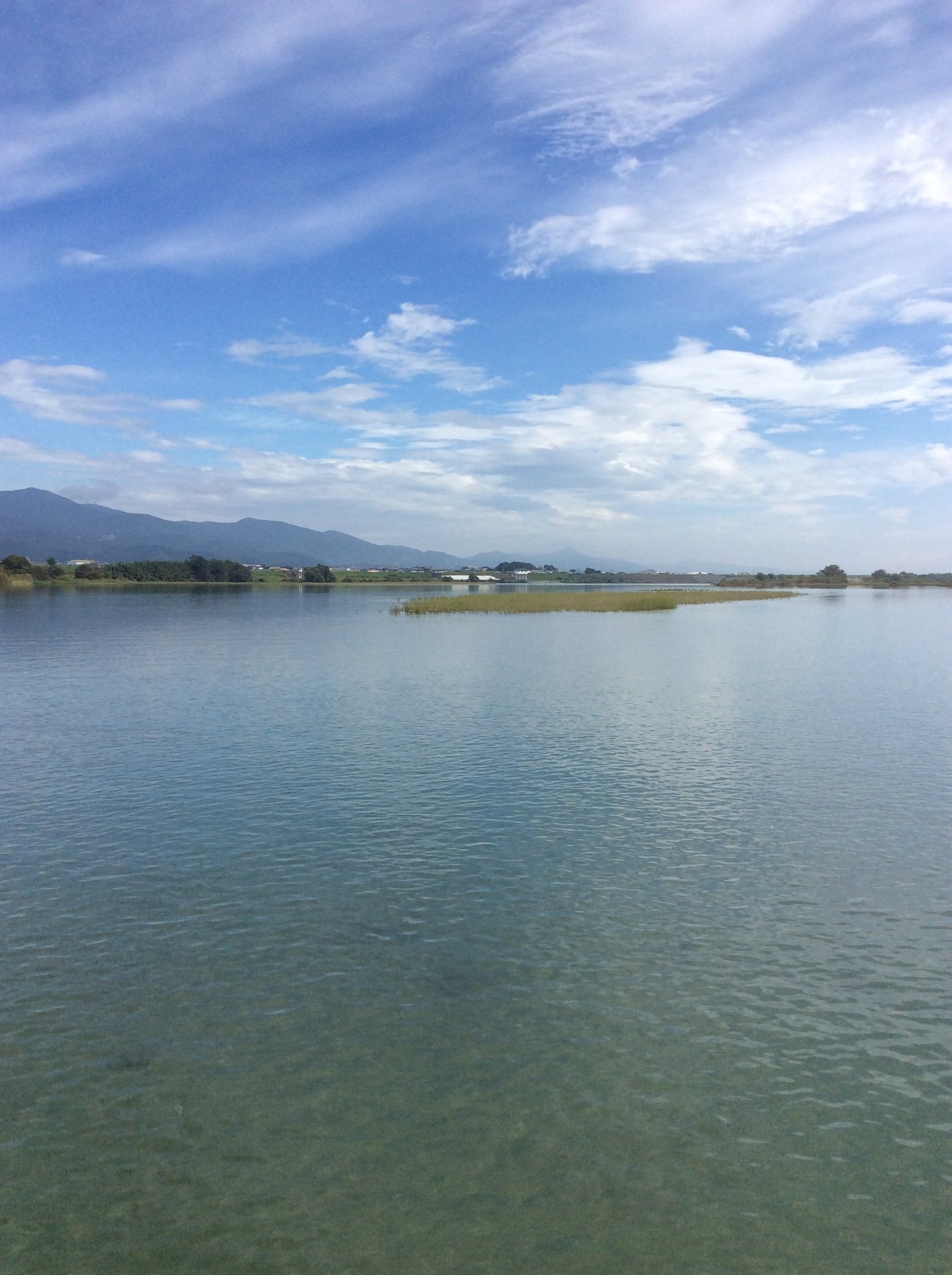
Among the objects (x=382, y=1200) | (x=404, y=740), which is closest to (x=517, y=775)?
(x=404, y=740)

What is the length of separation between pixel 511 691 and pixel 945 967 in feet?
114

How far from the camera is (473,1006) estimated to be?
1502cm

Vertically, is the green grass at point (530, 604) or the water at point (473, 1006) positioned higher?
the green grass at point (530, 604)

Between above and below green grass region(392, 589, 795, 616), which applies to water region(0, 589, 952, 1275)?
below

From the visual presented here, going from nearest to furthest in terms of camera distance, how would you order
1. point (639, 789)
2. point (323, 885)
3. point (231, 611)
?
point (323, 885) < point (639, 789) < point (231, 611)

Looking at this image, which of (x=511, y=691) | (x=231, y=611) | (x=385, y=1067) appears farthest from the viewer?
(x=231, y=611)

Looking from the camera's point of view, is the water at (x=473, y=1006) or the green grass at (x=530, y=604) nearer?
the water at (x=473, y=1006)

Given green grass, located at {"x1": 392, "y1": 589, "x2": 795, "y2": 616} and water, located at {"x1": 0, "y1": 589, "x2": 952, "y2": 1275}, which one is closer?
water, located at {"x1": 0, "y1": 589, "x2": 952, "y2": 1275}

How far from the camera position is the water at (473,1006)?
33.7 feet

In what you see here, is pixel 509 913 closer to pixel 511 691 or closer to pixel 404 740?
pixel 404 740

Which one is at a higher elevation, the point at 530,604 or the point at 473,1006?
the point at 530,604

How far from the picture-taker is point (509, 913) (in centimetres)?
1891

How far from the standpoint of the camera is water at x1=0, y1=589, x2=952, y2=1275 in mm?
10273

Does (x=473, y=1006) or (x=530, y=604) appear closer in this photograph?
(x=473, y=1006)
